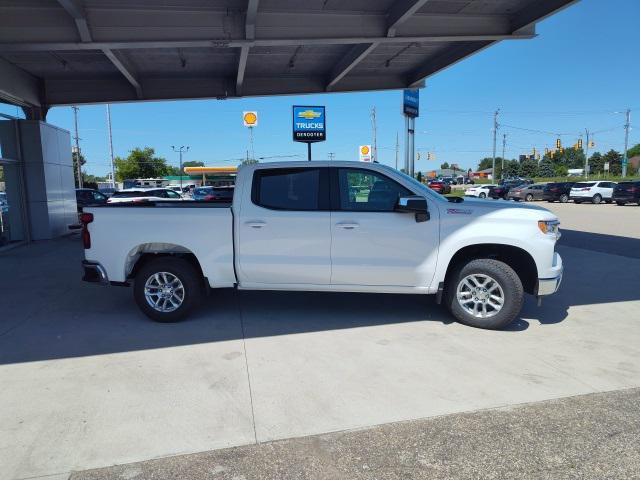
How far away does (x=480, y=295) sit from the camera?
219 inches

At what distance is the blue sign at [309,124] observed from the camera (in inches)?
626

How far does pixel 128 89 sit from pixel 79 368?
38.5 ft

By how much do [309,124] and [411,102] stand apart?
3.62 m

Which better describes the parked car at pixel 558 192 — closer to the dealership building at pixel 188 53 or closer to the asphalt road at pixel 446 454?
the dealership building at pixel 188 53

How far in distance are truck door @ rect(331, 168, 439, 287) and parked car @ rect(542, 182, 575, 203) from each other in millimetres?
36485

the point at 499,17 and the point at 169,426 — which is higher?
the point at 499,17

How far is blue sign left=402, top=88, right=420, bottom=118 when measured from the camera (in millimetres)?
15930

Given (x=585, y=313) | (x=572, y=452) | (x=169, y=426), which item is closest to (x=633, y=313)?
(x=585, y=313)

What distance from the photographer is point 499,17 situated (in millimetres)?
10375

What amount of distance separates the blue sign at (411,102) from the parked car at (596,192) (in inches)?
929

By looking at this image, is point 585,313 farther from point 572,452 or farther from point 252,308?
point 252,308

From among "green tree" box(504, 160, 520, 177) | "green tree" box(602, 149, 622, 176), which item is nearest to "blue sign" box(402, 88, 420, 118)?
"green tree" box(602, 149, 622, 176)

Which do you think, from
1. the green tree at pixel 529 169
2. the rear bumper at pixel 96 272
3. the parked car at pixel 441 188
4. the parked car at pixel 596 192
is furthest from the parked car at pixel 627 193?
the green tree at pixel 529 169

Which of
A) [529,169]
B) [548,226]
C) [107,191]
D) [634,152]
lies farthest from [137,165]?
[634,152]
